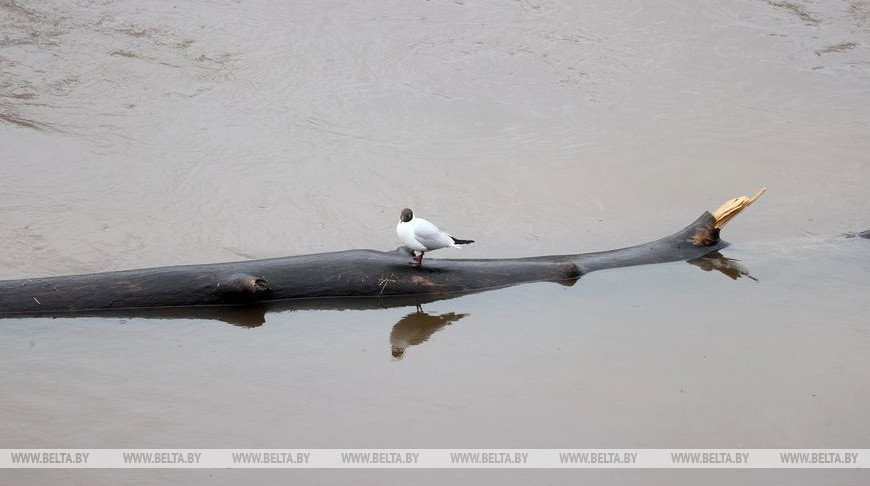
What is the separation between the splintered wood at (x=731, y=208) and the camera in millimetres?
5782

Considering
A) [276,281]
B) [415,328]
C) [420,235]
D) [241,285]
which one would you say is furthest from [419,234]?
[241,285]

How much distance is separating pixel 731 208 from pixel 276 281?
2.93 metres

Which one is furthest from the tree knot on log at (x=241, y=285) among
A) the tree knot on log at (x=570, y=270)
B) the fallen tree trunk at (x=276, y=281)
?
the tree knot on log at (x=570, y=270)

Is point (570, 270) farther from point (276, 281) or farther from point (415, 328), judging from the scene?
point (276, 281)

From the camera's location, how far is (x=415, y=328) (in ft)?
17.0

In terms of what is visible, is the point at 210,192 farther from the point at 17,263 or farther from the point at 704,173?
the point at 704,173

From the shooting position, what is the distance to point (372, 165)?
7.10m

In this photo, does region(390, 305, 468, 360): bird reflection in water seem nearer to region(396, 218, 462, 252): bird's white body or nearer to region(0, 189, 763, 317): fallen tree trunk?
region(0, 189, 763, 317): fallen tree trunk

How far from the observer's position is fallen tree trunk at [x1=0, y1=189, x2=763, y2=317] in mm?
4922

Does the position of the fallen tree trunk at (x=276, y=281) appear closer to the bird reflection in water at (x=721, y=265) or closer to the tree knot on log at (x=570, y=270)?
the tree knot on log at (x=570, y=270)

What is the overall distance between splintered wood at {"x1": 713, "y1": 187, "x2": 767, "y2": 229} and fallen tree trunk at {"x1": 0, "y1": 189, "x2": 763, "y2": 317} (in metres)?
1.03

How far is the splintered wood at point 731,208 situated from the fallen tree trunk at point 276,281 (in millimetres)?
1026

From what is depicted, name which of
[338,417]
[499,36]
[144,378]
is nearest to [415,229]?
[338,417]

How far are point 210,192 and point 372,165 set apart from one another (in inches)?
49.9
